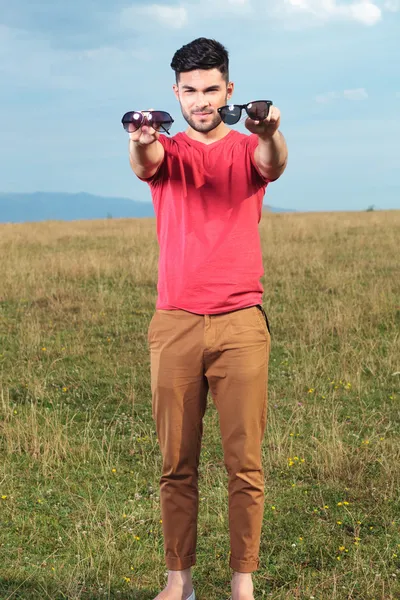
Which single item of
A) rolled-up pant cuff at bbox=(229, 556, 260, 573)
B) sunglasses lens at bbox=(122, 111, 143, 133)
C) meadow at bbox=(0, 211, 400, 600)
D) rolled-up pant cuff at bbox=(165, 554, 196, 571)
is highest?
sunglasses lens at bbox=(122, 111, 143, 133)

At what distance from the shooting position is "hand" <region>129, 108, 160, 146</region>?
9.64 ft

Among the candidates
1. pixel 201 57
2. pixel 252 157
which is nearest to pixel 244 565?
pixel 252 157

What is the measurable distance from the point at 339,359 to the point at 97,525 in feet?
15.8

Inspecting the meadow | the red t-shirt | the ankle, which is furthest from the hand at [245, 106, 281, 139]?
the meadow

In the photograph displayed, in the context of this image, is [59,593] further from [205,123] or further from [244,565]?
[205,123]

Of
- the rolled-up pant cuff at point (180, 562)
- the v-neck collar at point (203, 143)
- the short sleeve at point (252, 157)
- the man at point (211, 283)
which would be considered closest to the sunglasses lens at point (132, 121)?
the man at point (211, 283)

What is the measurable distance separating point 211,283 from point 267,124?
73 centimetres

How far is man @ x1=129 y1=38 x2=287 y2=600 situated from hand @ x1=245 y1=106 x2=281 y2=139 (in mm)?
145

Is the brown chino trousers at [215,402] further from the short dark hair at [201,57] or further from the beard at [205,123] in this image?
the short dark hair at [201,57]

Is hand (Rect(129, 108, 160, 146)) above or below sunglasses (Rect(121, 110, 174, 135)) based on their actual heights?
below

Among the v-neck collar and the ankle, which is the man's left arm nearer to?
the v-neck collar

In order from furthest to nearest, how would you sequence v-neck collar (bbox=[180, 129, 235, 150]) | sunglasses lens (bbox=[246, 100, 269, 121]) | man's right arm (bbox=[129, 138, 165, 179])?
v-neck collar (bbox=[180, 129, 235, 150]), man's right arm (bbox=[129, 138, 165, 179]), sunglasses lens (bbox=[246, 100, 269, 121])

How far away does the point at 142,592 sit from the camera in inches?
156

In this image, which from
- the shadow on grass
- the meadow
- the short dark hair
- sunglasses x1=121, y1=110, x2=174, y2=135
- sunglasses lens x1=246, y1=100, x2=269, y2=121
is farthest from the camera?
the meadow
